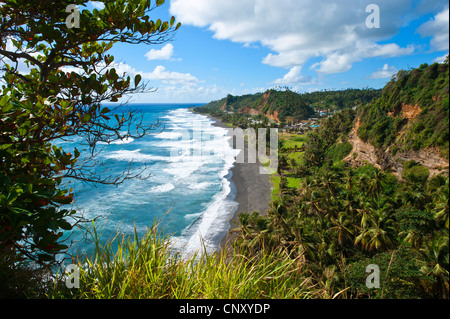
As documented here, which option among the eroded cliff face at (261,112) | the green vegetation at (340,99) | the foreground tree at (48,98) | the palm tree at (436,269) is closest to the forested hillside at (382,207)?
the palm tree at (436,269)

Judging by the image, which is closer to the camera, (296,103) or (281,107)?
(281,107)

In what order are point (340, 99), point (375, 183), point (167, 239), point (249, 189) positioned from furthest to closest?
1. point (340, 99)
2. point (249, 189)
3. point (375, 183)
4. point (167, 239)

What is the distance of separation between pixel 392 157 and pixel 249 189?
685 inches

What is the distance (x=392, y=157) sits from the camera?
30.6m

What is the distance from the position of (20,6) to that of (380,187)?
3172 centimetres

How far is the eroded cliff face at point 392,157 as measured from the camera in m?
24.6

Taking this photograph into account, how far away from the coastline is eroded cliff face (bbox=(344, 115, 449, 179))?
14.0 meters

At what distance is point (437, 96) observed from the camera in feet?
84.3

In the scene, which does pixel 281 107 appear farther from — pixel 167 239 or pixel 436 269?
pixel 167 239

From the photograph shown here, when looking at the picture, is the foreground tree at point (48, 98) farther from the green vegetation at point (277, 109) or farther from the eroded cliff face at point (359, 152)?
the green vegetation at point (277, 109)

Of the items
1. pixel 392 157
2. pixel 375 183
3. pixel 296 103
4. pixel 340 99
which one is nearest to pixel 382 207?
pixel 375 183

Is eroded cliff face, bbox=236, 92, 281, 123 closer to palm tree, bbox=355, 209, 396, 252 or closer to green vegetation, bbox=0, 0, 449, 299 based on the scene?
green vegetation, bbox=0, 0, 449, 299
